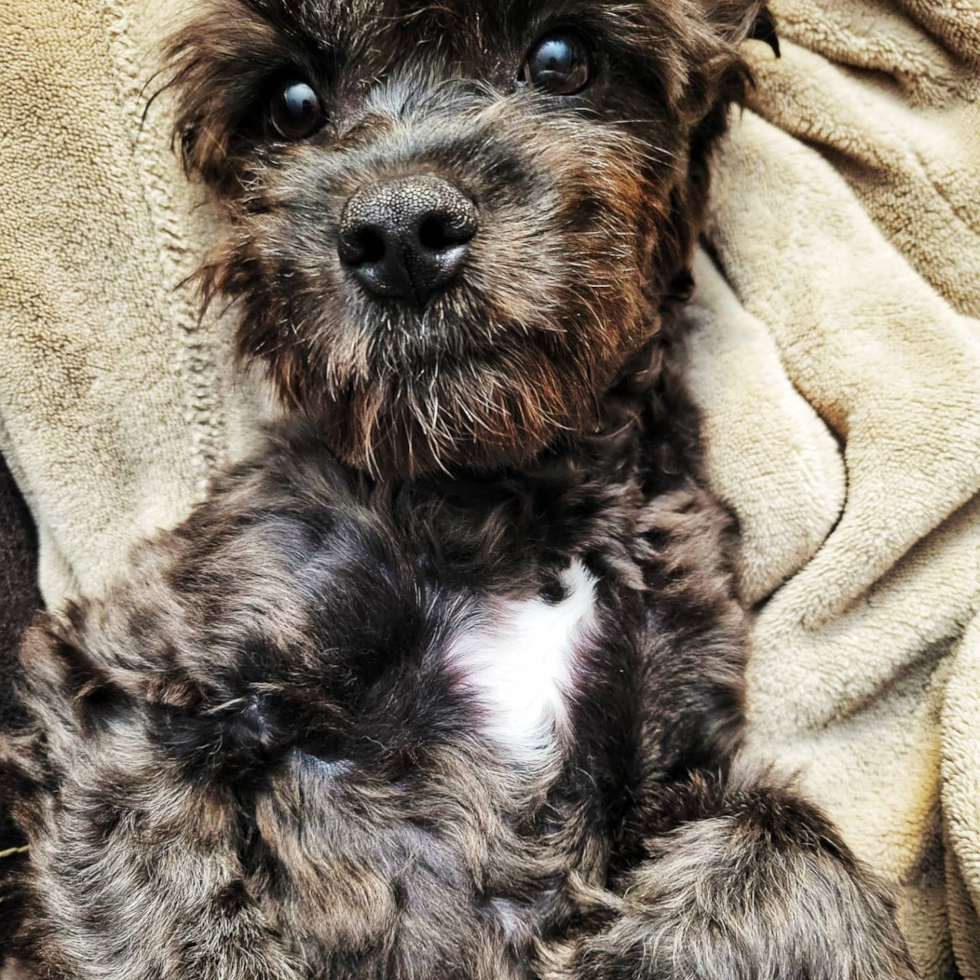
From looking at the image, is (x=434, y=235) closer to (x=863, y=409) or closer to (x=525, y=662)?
(x=525, y=662)

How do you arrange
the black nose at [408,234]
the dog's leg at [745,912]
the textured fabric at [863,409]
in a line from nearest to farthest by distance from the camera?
the black nose at [408,234] → the dog's leg at [745,912] → the textured fabric at [863,409]

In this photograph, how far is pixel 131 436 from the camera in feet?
6.46

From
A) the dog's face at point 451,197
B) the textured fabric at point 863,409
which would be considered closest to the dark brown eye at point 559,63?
the dog's face at point 451,197

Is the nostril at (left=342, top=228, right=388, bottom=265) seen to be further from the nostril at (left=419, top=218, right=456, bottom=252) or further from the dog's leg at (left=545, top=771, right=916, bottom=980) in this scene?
the dog's leg at (left=545, top=771, right=916, bottom=980)

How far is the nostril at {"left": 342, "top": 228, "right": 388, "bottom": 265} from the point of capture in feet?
3.91

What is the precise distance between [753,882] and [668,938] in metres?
0.17

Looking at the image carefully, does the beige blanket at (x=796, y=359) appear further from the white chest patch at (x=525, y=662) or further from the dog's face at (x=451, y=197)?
the white chest patch at (x=525, y=662)

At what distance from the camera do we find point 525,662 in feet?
4.87

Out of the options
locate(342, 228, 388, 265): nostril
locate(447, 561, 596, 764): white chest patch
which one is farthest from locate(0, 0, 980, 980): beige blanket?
locate(342, 228, 388, 265): nostril

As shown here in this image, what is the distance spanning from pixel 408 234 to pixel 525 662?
74 centimetres

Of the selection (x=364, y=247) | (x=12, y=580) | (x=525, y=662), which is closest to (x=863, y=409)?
(x=525, y=662)

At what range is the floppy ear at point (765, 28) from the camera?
174 cm

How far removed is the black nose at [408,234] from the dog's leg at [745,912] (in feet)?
3.15

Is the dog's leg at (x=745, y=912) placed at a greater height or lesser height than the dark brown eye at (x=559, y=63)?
lesser
